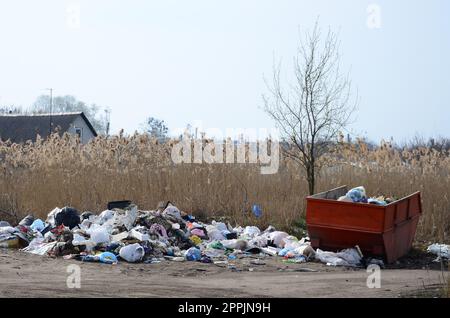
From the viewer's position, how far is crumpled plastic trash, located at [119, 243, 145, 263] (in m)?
12.4

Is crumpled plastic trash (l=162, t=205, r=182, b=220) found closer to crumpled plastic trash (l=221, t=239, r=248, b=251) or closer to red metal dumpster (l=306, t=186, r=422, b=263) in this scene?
crumpled plastic trash (l=221, t=239, r=248, b=251)

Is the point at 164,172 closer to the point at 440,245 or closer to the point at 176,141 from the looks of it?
the point at 176,141

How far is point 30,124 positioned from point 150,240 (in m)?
43.4

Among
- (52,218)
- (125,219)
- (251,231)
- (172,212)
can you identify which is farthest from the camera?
(251,231)

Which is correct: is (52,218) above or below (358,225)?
below

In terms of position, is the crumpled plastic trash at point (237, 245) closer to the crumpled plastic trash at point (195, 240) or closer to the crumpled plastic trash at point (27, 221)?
the crumpled plastic trash at point (195, 240)

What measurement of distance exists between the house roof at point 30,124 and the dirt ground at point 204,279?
40.9 m

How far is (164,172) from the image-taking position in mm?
17781

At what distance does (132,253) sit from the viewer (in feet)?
40.6

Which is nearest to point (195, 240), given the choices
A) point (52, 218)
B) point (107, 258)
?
point (107, 258)

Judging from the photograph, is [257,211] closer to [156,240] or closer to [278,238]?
[278,238]

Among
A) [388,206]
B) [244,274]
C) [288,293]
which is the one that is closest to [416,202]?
[388,206]

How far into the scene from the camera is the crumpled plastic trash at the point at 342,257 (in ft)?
41.3
